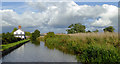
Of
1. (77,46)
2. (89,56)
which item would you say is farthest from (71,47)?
(89,56)

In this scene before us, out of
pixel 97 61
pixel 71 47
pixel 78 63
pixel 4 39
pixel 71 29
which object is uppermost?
pixel 97 61

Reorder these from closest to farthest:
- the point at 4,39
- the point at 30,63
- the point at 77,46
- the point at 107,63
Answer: the point at 107,63, the point at 30,63, the point at 77,46, the point at 4,39

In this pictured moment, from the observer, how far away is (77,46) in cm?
1284

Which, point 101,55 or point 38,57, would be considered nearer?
point 101,55

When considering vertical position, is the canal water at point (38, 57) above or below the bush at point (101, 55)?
below

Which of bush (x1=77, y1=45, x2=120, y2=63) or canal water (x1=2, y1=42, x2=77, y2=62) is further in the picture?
canal water (x1=2, y1=42, x2=77, y2=62)

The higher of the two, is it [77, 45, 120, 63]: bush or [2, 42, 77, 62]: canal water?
[77, 45, 120, 63]: bush

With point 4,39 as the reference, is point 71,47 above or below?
above

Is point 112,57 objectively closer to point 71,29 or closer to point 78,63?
point 78,63

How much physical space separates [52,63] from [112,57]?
371cm

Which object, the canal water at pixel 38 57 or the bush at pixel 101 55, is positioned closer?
the bush at pixel 101 55

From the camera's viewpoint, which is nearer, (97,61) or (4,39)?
(97,61)

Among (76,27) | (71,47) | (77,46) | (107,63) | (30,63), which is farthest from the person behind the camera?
(76,27)

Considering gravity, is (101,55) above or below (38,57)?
above
